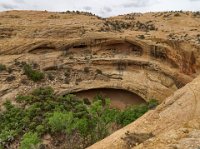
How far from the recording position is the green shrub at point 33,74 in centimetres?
2961

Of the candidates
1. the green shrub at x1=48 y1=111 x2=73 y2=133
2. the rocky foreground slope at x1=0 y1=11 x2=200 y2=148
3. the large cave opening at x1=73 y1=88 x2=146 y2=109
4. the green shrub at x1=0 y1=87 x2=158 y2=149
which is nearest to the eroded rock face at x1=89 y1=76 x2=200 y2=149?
the green shrub at x1=0 y1=87 x2=158 y2=149

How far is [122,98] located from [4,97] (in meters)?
9.01

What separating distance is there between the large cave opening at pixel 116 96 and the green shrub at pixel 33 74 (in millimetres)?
2991

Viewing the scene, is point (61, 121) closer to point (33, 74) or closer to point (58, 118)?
point (58, 118)

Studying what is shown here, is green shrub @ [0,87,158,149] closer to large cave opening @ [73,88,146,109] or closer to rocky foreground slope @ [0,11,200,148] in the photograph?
large cave opening @ [73,88,146,109]

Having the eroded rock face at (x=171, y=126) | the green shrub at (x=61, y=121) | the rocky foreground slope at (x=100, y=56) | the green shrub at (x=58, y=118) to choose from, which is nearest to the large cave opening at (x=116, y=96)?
the rocky foreground slope at (x=100, y=56)

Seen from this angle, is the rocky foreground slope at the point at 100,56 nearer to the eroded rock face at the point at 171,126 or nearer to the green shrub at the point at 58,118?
the green shrub at the point at 58,118

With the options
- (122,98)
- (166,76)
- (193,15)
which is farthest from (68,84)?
(193,15)

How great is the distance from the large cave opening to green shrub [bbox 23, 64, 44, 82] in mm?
2991

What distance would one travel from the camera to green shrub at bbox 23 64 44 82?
29609 millimetres

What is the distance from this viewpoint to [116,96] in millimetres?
30781

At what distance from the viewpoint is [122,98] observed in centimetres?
3058

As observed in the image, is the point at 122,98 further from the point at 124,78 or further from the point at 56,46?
the point at 56,46

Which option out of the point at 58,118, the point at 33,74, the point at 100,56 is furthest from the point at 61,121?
the point at 100,56
